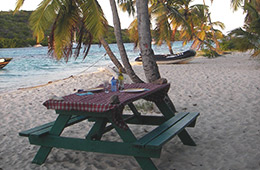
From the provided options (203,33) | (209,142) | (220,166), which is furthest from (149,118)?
(203,33)

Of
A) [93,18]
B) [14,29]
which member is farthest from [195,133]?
[14,29]

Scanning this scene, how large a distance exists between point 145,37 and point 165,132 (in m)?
2.42

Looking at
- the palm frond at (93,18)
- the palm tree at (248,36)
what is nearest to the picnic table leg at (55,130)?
the palm frond at (93,18)

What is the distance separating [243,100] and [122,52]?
108 inches

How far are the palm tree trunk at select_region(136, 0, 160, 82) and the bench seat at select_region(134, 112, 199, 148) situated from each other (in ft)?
4.92

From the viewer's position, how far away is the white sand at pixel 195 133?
3217 millimetres

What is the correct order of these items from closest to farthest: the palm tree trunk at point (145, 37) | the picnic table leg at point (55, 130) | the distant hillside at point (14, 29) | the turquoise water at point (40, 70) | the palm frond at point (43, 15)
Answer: the picnic table leg at point (55, 130)
the palm tree trunk at point (145, 37)
the palm frond at point (43, 15)
the turquoise water at point (40, 70)
the distant hillside at point (14, 29)

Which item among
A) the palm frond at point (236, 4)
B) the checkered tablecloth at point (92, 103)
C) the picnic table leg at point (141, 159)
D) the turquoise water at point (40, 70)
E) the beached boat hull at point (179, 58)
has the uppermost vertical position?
the palm frond at point (236, 4)

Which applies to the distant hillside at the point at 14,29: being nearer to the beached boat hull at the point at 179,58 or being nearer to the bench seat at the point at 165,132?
the beached boat hull at the point at 179,58

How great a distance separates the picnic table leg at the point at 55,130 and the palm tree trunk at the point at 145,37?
2.41 metres

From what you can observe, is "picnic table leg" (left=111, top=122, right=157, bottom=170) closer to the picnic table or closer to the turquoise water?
the picnic table

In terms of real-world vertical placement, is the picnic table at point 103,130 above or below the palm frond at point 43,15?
below

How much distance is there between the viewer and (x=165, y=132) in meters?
2.97

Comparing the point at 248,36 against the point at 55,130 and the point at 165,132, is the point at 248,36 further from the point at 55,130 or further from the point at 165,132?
the point at 55,130
